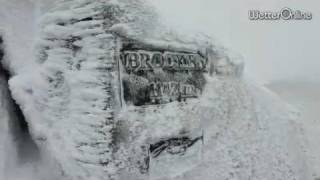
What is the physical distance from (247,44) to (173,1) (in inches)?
20.3

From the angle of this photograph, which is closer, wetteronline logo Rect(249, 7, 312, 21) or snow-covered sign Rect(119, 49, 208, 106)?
snow-covered sign Rect(119, 49, 208, 106)

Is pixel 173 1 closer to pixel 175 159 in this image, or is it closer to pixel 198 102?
pixel 198 102

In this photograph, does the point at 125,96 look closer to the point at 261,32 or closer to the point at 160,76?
the point at 160,76

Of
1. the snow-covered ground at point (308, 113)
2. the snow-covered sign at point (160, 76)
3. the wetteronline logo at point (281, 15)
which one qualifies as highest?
the wetteronline logo at point (281, 15)

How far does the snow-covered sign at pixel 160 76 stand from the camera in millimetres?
1764

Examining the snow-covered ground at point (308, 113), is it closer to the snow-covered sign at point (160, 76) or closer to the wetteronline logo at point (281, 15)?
the wetteronline logo at point (281, 15)

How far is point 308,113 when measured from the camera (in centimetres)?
265

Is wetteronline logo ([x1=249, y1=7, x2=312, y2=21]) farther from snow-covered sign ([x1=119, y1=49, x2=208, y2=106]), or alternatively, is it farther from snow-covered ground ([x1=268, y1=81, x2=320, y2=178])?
snow-covered sign ([x1=119, y1=49, x2=208, y2=106])

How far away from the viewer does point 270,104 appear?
8.16ft

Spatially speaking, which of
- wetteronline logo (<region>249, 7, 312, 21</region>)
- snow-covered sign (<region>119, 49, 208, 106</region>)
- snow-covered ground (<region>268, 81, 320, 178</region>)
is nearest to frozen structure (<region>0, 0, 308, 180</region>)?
snow-covered sign (<region>119, 49, 208, 106</region>)

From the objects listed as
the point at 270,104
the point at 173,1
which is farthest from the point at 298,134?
the point at 173,1

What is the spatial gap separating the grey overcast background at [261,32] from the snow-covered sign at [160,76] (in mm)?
168

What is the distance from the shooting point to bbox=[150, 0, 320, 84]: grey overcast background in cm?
216

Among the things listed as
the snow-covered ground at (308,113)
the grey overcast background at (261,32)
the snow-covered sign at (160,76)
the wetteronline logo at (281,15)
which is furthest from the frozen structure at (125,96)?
the snow-covered ground at (308,113)
